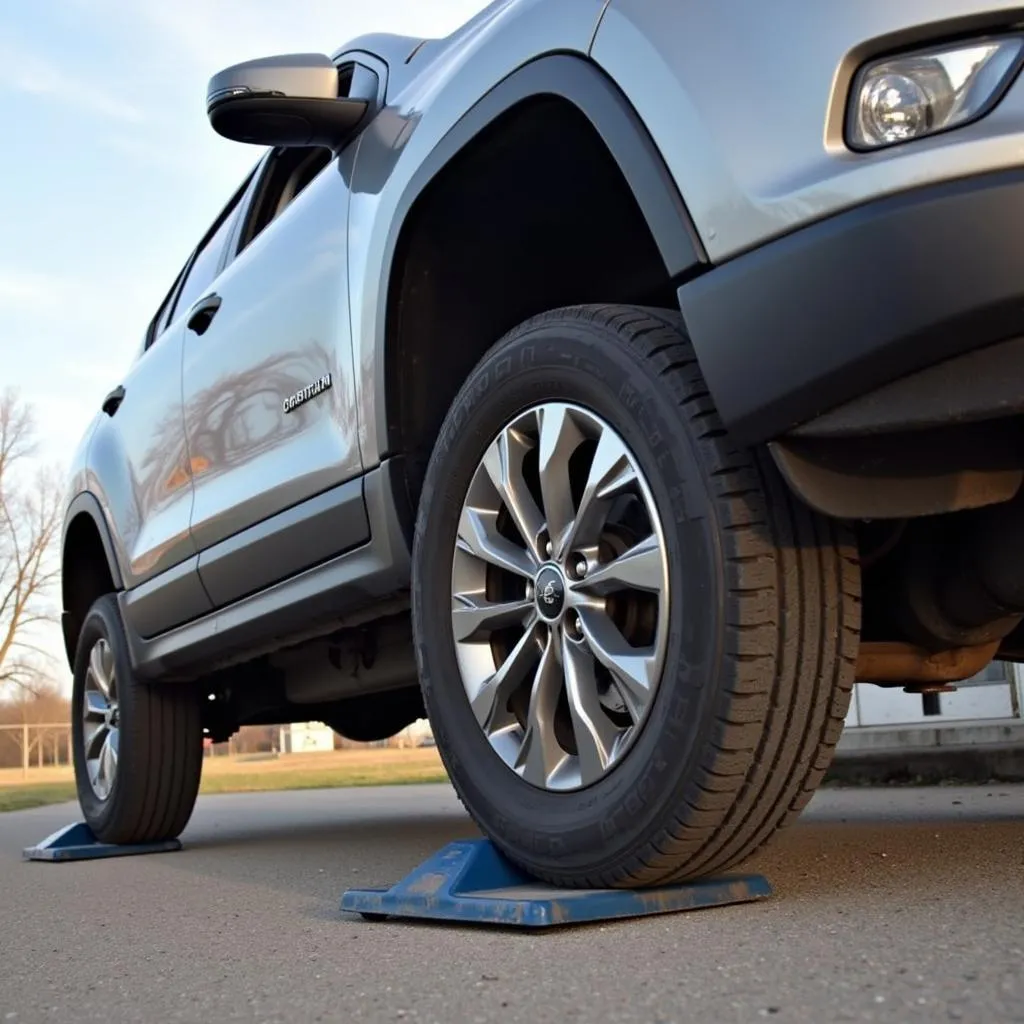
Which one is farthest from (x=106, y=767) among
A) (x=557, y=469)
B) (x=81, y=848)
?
(x=557, y=469)

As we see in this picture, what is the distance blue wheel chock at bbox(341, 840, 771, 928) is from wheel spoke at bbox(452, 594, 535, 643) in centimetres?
36

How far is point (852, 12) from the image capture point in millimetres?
1615

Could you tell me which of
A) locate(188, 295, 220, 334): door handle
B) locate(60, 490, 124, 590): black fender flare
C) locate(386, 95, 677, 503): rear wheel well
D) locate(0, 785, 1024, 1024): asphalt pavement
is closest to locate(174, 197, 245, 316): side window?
locate(188, 295, 220, 334): door handle

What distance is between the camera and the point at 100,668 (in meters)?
4.48

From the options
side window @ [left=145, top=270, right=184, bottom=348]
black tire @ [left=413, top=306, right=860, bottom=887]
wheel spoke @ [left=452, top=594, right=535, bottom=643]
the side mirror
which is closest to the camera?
black tire @ [left=413, top=306, right=860, bottom=887]

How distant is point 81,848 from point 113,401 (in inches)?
60.2

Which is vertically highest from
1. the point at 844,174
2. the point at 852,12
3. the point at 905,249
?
the point at 852,12

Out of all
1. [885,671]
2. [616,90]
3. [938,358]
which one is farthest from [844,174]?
[885,671]

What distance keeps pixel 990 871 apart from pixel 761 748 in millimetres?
726

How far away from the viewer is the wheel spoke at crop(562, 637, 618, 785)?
1956 mm

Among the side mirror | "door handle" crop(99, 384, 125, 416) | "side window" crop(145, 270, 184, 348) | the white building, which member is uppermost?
"side window" crop(145, 270, 184, 348)

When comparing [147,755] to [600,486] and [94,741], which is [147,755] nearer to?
[94,741]

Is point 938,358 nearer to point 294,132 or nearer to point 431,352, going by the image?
point 431,352

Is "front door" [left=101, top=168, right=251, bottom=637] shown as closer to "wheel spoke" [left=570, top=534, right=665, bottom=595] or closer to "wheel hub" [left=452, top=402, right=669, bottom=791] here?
"wheel hub" [left=452, top=402, right=669, bottom=791]
